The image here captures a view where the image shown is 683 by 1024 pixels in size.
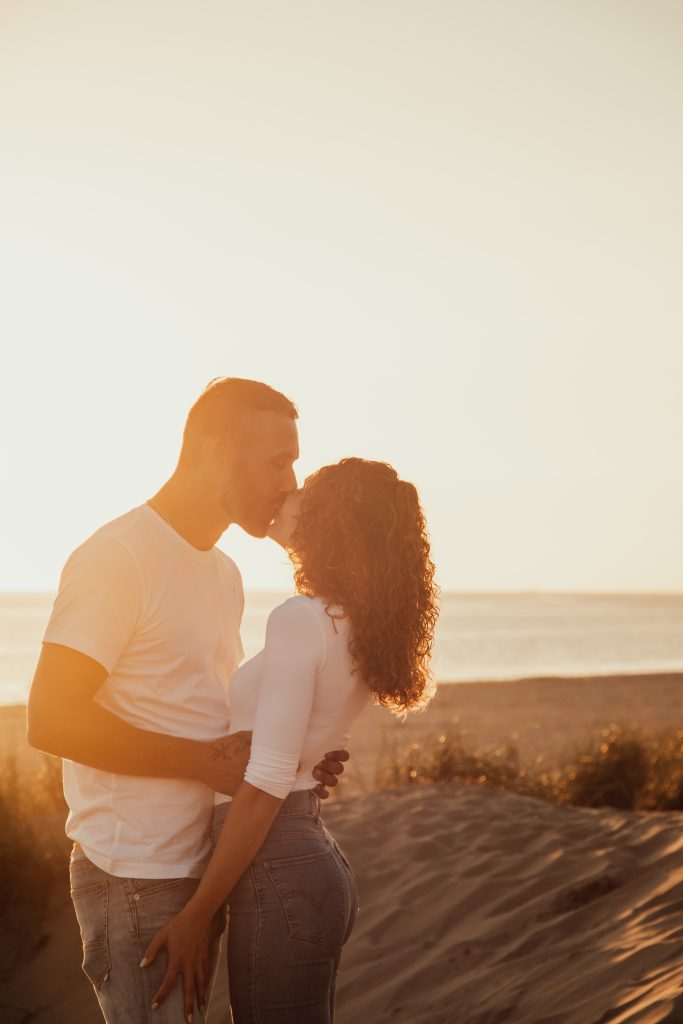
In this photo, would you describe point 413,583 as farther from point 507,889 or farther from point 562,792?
point 562,792

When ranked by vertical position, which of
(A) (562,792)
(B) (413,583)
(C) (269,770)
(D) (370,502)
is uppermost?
(D) (370,502)

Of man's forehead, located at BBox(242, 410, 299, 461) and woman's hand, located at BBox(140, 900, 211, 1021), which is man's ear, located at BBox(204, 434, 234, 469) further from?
woman's hand, located at BBox(140, 900, 211, 1021)

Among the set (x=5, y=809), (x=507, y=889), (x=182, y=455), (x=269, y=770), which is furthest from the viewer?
(x=5, y=809)

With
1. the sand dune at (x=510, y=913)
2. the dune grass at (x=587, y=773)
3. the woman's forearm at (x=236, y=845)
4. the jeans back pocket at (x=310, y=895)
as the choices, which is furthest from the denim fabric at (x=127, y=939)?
the dune grass at (x=587, y=773)

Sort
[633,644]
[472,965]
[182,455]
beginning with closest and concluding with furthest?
[182,455] → [472,965] → [633,644]

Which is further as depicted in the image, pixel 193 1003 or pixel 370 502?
pixel 370 502

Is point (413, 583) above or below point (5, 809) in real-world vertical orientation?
above

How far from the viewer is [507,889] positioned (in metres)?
6.34

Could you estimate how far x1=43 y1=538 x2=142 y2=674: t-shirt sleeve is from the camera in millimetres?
2727

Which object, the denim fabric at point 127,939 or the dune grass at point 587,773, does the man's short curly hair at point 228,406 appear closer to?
the denim fabric at point 127,939

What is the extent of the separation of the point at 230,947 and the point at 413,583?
102cm

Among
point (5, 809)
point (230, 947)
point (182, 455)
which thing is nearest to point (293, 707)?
point (230, 947)

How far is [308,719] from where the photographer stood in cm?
279

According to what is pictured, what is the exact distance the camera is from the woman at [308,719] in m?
2.73
